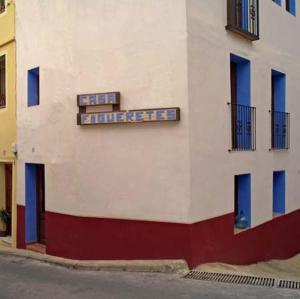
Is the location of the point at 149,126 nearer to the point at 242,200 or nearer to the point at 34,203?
the point at 242,200

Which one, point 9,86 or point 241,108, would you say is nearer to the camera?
point 241,108

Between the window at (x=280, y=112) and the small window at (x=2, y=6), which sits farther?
the small window at (x=2, y=6)

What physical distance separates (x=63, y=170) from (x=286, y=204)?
5.85 metres

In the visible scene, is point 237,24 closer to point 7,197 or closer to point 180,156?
point 180,156

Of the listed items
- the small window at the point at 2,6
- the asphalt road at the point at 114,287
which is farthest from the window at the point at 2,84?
the asphalt road at the point at 114,287

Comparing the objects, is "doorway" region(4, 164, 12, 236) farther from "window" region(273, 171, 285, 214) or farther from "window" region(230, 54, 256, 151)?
"window" region(273, 171, 285, 214)

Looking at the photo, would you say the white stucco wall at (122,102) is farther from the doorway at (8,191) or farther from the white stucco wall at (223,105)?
the doorway at (8,191)

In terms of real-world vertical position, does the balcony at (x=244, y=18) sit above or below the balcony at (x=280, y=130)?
above

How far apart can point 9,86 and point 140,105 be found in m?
4.63

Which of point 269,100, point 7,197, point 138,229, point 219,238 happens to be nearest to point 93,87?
point 138,229

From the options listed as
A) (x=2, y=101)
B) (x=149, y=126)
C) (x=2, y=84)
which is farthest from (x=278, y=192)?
(x=2, y=84)

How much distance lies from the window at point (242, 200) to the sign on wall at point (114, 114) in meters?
2.78

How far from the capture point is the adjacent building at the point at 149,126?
754 centimetres

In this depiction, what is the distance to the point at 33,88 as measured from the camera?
33.5 feet
